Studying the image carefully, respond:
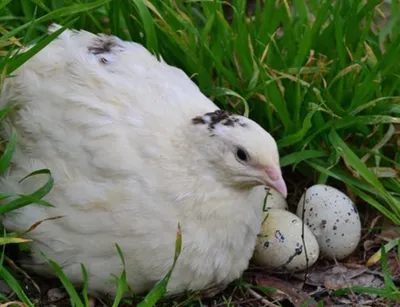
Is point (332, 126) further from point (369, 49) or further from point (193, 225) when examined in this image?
point (193, 225)

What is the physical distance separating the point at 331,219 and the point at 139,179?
71cm

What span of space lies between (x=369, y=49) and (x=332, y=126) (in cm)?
35

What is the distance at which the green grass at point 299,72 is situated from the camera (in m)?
3.33

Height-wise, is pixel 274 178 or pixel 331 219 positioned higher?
pixel 274 178

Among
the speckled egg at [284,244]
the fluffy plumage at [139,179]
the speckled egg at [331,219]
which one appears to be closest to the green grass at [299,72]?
the speckled egg at [331,219]

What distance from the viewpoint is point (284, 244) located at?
3074 millimetres

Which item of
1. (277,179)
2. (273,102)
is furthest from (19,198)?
(273,102)

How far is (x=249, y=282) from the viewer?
10.3ft

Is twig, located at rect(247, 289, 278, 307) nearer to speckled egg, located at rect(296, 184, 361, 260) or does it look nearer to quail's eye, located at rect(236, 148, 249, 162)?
speckled egg, located at rect(296, 184, 361, 260)

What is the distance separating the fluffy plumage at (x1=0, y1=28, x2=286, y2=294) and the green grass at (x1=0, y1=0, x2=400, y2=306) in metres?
0.41

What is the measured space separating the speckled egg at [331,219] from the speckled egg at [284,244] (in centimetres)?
6

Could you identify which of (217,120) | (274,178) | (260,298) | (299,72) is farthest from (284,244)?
(299,72)

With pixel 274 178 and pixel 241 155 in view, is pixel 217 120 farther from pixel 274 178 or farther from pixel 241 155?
pixel 274 178

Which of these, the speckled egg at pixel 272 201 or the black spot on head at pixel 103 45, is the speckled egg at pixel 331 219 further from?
the black spot on head at pixel 103 45
